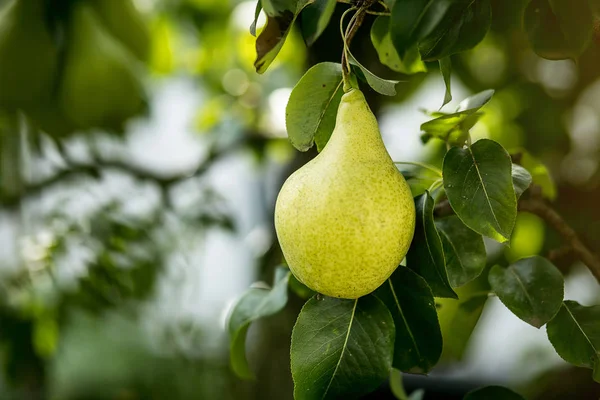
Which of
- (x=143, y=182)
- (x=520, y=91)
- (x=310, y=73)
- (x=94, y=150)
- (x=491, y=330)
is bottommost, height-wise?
(x=491, y=330)

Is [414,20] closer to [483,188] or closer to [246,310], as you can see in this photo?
[483,188]

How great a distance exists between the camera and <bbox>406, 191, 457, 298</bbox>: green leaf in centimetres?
40

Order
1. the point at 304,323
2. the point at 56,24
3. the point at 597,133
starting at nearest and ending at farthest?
the point at 304,323 → the point at 56,24 → the point at 597,133

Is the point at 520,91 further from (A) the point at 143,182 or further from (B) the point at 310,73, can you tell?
(B) the point at 310,73

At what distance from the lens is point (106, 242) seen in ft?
3.67

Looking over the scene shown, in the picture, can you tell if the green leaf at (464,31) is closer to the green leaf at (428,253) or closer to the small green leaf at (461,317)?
the green leaf at (428,253)

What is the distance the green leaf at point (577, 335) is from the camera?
18.1 inches

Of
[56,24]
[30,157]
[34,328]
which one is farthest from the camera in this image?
[34,328]

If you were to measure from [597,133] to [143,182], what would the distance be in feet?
3.11

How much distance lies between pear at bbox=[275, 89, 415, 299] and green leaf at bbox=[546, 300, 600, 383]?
153mm

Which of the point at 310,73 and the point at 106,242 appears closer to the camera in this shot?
the point at 310,73

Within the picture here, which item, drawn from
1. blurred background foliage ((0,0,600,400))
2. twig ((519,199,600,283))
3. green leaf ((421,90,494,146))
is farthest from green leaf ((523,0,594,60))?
blurred background foliage ((0,0,600,400))

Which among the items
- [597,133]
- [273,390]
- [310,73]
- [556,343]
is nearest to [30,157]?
[273,390]

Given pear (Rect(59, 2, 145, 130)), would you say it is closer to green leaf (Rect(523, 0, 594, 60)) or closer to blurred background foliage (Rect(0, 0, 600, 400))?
blurred background foliage (Rect(0, 0, 600, 400))
